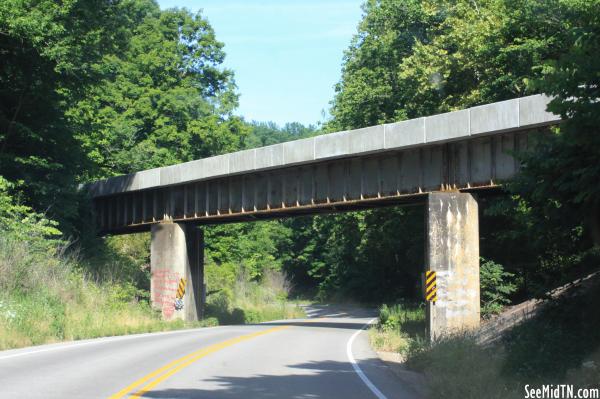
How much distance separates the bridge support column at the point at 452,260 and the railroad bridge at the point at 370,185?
3cm

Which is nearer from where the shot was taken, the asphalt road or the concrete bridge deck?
the asphalt road

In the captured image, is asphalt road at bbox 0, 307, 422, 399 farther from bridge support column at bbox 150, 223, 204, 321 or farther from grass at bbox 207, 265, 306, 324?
grass at bbox 207, 265, 306, 324

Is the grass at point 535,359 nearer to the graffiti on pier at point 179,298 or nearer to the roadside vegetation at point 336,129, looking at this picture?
the roadside vegetation at point 336,129

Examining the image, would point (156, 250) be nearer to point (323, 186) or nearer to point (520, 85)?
point (323, 186)

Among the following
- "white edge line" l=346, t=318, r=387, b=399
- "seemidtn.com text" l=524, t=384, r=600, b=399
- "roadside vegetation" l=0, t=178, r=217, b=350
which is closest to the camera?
"seemidtn.com text" l=524, t=384, r=600, b=399

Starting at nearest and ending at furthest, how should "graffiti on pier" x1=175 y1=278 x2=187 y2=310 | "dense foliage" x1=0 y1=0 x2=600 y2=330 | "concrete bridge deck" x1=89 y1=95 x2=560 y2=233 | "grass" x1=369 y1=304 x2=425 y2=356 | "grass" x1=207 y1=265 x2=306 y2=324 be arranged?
"dense foliage" x1=0 y1=0 x2=600 y2=330 < "concrete bridge deck" x1=89 y1=95 x2=560 y2=233 < "grass" x1=369 y1=304 x2=425 y2=356 < "graffiti on pier" x1=175 y1=278 x2=187 y2=310 < "grass" x1=207 y1=265 x2=306 y2=324

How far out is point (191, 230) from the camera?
36.4 metres

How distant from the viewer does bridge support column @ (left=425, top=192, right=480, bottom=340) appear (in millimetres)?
24766

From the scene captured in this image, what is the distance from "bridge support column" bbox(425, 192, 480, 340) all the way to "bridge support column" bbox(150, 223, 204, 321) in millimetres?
14167

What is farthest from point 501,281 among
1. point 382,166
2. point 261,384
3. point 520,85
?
point 261,384

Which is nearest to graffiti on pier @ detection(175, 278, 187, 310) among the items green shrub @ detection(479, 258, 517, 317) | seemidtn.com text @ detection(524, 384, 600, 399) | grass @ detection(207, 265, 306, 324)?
grass @ detection(207, 265, 306, 324)

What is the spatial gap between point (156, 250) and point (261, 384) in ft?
78.4

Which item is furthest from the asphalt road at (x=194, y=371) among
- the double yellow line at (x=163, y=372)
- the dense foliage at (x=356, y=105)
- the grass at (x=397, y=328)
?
the dense foliage at (x=356, y=105)

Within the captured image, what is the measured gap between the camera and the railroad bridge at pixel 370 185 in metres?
23.9
